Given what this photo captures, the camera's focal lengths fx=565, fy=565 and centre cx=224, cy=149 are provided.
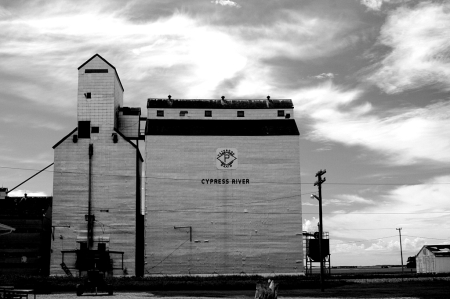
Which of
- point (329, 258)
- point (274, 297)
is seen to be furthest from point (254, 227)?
point (274, 297)

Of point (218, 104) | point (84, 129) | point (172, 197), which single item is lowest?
point (172, 197)

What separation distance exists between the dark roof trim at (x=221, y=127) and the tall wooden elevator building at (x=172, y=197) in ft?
0.59

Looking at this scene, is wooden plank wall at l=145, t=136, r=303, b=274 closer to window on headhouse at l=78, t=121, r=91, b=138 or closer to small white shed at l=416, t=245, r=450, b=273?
window on headhouse at l=78, t=121, r=91, b=138

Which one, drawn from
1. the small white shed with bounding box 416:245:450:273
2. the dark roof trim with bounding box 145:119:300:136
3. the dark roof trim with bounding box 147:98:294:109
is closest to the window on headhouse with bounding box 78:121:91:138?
the dark roof trim with bounding box 145:119:300:136

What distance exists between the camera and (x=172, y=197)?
5903cm

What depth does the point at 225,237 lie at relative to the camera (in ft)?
192

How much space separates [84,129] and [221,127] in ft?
48.2

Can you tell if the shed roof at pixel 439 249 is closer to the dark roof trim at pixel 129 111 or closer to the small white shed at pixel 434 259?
the small white shed at pixel 434 259

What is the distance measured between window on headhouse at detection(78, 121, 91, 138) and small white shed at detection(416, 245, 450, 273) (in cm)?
4668

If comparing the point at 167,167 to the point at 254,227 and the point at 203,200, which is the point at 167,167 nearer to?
the point at 203,200

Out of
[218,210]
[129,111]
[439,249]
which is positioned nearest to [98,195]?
[129,111]

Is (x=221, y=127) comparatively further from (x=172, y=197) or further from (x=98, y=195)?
(x=98, y=195)

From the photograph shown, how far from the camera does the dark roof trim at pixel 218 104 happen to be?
210 ft

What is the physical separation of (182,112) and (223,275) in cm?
1859
